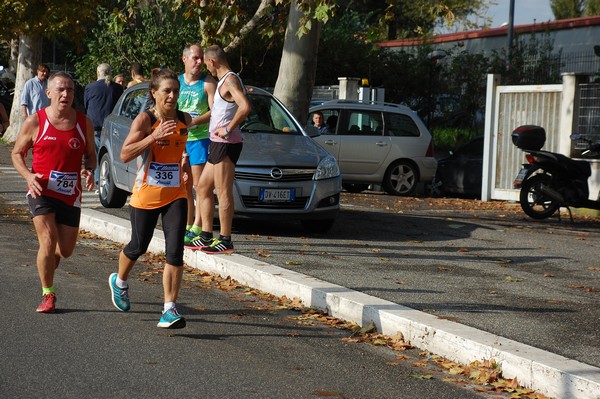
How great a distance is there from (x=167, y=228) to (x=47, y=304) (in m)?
1.13

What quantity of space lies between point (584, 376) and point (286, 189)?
6657 mm

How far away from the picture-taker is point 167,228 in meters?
7.84

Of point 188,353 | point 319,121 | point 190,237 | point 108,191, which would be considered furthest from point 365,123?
point 188,353

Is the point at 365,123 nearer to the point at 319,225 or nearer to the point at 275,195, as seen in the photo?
the point at 319,225

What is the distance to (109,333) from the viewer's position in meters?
7.51

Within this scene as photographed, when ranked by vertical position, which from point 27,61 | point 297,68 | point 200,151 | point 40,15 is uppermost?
point 40,15

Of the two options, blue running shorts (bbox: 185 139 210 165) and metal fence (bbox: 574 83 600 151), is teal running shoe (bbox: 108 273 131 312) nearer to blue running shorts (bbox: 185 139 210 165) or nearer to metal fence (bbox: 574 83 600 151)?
blue running shorts (bbox: 185 139 210 165)

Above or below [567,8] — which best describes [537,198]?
below

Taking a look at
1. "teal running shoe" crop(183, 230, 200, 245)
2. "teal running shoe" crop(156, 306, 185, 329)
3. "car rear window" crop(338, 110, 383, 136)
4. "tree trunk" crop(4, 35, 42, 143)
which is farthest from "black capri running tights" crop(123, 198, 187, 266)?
"tree trunk" crop(4, 35, 42, 143)

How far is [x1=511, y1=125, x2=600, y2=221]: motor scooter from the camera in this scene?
622 inches

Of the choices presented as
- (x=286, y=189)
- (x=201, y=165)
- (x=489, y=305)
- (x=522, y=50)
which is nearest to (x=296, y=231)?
(x=286, y=189)

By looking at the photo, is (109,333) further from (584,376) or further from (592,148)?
(592,148)

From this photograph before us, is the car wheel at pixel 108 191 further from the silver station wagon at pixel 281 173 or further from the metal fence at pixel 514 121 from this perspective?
the metal fence at pixel 514 121

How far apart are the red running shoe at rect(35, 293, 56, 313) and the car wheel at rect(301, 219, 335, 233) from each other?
530cm
